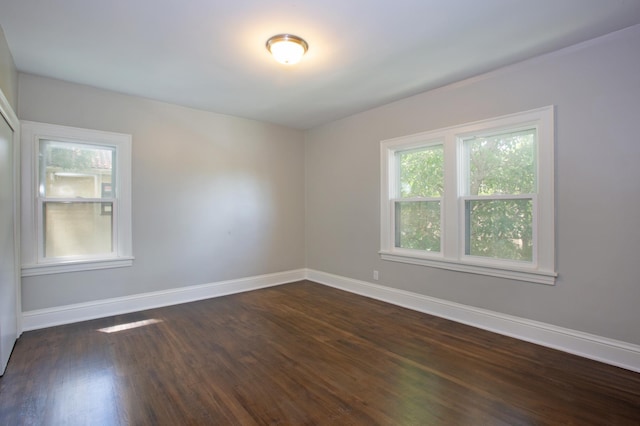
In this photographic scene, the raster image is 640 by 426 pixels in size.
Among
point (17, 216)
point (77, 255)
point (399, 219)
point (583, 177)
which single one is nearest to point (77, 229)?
point (77, 255)

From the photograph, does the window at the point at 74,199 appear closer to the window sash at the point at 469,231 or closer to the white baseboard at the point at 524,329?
the white baseboard at the point at 524,329

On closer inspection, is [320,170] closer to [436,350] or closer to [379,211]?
[379,211]

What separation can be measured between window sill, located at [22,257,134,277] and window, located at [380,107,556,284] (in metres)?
3.38

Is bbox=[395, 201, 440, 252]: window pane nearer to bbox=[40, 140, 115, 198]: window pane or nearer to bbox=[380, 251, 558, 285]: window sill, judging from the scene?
bbox=[380, 251, 558, 285]: window sill

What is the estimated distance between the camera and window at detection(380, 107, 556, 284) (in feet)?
9.66

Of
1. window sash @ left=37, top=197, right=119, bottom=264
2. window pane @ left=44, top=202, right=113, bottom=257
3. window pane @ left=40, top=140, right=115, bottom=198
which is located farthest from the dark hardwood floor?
window pane @ left=40, top=140, right=115, bottom=198

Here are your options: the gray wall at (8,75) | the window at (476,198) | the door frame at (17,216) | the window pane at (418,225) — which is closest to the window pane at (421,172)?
the window at (476,198)

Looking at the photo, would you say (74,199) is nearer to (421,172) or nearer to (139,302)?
(139,302)

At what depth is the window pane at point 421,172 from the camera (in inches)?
151

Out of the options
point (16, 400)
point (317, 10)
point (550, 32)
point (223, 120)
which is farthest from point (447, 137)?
point (16, 400)

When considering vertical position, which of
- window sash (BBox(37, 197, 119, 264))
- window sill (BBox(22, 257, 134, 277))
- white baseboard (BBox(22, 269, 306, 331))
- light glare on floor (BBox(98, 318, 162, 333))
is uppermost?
window sash (BBox(37, 197, 119, 264))

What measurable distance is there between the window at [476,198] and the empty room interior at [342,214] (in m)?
0.02

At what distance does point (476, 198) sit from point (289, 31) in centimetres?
252

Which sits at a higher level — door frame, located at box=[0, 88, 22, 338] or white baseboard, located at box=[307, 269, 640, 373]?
door frame, located at box=[0, 88, 22, 338]
